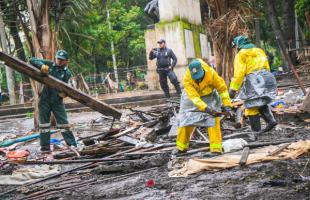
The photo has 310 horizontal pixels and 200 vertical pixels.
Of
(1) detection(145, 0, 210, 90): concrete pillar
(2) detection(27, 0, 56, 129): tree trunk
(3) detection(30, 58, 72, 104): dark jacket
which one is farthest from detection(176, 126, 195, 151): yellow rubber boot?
(1) detection(145, 0, 210, 90): concrete pillar

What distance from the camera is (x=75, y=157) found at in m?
8.01

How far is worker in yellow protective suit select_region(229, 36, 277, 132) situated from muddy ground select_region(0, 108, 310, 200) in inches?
100

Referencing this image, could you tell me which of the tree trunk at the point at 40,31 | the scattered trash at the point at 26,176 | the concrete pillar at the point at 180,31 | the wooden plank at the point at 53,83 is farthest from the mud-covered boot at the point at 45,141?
the concrete pillar at the point at 180,31

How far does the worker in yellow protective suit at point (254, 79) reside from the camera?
855 centimetres

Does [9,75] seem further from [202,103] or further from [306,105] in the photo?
[202,103]

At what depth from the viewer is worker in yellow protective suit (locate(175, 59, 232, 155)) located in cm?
699

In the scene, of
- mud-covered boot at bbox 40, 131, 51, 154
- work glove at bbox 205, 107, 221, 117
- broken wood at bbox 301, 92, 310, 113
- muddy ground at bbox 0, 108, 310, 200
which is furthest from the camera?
broken wood at bbox 301, 92, 310, 113

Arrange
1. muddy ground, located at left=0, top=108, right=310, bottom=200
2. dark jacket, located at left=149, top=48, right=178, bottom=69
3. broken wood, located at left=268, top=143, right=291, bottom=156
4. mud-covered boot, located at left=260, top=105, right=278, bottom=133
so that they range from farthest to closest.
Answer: dark jacket, located at left=149, top=48, right=178, bottom=69 → mud-covered boot, located at left=260, top=105, right=278, bottom=133 → broken wood, located at left=268, top=143, right=291, bottom=156 → muddy ground, located at left=0, top=108, right=310, bottom=200

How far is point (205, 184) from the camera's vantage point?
17.9 feet

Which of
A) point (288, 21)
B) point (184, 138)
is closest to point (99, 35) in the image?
point (288, 21)

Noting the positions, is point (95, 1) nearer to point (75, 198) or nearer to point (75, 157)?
point (75, 157)

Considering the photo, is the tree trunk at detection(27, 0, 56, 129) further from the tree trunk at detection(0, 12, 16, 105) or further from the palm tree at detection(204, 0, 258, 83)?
the tree trunk at detection(0, 12, 16, 105)

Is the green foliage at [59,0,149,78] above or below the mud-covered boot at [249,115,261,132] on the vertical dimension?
above

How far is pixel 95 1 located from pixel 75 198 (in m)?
25.2
